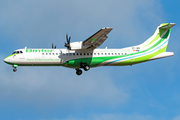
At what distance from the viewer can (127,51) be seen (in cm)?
3400

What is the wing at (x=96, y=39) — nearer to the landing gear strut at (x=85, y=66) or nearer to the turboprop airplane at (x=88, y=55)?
the turboprop airplane at (x=88, y=55)

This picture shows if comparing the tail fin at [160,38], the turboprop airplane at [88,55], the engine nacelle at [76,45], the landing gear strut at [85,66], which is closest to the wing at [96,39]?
the turboprop airplane at [88,55]

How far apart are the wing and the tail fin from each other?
226 inches

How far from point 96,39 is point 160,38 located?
8723 mm

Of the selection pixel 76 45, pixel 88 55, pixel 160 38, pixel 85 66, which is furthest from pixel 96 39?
pixel 160 38

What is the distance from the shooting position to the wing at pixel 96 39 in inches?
1160

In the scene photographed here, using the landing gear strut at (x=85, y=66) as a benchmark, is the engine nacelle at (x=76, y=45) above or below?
above

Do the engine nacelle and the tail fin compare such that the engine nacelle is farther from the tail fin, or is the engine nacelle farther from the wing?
the tail fin

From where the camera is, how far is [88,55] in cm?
3325

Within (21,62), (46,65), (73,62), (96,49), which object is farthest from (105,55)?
(21,62)

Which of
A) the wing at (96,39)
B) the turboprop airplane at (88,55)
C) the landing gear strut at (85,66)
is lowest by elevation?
the landing gear strut at (85,66)

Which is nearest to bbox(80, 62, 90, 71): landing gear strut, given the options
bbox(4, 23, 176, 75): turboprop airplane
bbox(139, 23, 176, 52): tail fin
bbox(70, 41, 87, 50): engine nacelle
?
bbox(4, 23, 176, 75): turboprop airplane

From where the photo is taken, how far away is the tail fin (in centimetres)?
3500

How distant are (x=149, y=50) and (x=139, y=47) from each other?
47.9 inches
